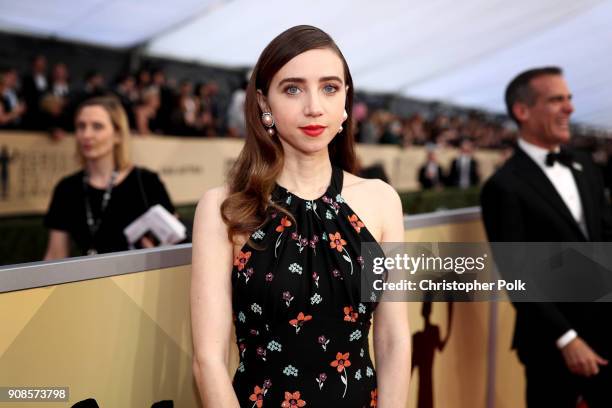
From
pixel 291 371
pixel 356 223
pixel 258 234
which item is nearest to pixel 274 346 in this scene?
pixel 291 371

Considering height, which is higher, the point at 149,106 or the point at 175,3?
the point at 175,3

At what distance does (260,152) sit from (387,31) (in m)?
11.8

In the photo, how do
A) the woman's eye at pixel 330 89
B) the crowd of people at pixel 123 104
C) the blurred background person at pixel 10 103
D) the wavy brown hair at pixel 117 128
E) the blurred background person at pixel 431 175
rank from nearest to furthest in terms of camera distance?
the woman's eye at pixel 330 89
the wavy brown hair at pixel 117 128
the blurred background person at pixel 10 103
the crowd of people at pixel 123 104
the blurred background person at pixel 431 175

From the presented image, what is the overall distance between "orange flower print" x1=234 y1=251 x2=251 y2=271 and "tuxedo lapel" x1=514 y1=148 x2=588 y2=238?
1.71 m

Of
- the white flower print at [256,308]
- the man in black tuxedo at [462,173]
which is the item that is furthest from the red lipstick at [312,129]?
the man in black tuxedo at [462,173]

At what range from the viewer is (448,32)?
13828 millimetres

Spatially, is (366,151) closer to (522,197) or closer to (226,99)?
(226,99)

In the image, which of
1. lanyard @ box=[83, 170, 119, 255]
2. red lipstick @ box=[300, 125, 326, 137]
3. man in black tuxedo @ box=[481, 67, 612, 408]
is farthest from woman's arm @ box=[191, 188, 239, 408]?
lanyard @ box=[83, 170, 119, 255]

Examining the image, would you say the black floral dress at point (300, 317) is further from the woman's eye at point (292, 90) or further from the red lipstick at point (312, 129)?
the woman's eye at point (292, 90)

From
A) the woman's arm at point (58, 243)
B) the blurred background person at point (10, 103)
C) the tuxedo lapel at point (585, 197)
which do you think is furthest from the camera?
the blurred background person at point (10, 103)

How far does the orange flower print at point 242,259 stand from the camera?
1690mm

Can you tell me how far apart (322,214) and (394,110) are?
1839cm

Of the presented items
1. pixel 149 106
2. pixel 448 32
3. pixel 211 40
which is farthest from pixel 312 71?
pixel 448 32

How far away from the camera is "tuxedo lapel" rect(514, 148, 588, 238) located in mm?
2748
